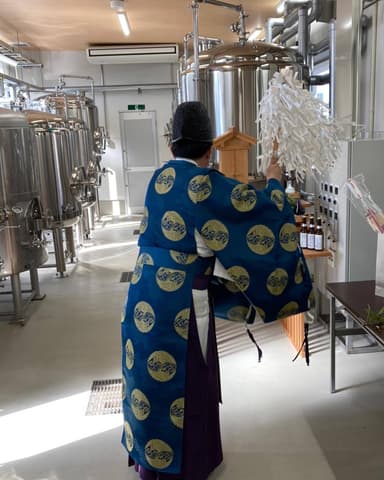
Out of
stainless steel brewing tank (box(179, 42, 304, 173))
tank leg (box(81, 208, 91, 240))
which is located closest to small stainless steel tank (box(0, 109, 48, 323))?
stainless steel brewing tank (box(179, 42, 304, 173))

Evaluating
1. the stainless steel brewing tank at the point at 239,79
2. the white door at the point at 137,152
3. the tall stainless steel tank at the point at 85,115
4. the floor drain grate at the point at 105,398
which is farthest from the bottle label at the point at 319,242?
the white door at the point at 137,152

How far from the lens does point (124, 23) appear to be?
5711 millimetres

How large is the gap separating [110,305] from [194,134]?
2.66 metres

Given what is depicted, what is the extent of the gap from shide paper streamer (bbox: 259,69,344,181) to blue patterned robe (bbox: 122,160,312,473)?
0.14m

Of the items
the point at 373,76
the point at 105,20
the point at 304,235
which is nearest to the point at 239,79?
the point at 373,76

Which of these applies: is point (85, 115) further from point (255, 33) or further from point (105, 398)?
point (105, 398)

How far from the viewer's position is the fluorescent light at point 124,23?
17.3ft

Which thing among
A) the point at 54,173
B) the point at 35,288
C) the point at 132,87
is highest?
the point at 132,87

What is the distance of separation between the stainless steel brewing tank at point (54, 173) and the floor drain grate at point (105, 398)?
7.03 ft

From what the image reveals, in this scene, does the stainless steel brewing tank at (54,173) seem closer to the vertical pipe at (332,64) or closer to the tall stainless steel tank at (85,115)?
the tall stainless steel tank at (85,115)

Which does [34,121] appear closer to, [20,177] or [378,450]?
[20,177]

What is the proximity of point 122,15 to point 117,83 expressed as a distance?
2.79 meters

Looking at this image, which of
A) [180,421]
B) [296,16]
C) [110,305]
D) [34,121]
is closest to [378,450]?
[180,421]

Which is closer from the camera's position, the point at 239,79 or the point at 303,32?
the point at 239,79
